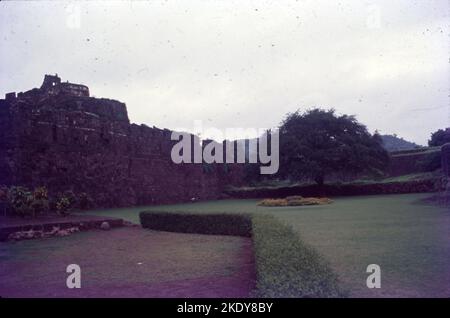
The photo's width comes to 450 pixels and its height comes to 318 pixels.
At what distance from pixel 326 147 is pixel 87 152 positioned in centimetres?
1413

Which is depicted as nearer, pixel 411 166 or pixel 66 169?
pixel 66 169

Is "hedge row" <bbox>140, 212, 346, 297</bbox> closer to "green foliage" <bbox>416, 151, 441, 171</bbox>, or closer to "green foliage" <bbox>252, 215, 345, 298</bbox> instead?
"green foliage" <bbox>252, 215, 345, 298</bbox>

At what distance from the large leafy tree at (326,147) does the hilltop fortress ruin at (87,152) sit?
5.50 m

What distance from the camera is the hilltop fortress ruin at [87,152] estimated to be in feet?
48.1

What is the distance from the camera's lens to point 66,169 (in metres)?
16.6

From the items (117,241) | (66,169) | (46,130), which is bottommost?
(117,241)

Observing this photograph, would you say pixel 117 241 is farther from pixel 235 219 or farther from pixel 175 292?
pixel 175 292

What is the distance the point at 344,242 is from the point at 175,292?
12.9 ft

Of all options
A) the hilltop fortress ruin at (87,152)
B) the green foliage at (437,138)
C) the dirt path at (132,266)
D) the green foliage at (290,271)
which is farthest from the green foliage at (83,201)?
the green foliage at (437,138)

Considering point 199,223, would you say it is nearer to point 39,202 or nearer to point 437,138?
point 39,202

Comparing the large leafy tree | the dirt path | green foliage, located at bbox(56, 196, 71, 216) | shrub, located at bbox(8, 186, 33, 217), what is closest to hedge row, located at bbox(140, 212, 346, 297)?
the dirt path

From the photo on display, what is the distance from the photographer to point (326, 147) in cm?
2575

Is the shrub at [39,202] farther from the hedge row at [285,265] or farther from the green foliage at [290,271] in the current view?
the green foliage at [290,271]
